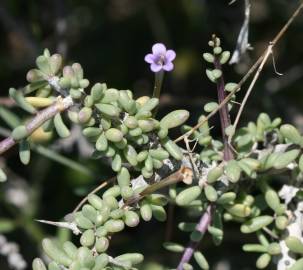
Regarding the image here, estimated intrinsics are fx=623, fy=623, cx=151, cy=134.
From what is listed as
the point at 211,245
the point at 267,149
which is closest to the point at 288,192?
the point at 267,149

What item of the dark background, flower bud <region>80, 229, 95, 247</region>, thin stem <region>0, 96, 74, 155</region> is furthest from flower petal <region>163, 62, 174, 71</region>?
the dark background

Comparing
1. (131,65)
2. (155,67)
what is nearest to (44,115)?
(155,67)

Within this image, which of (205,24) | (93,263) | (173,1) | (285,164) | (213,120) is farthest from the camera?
(173,1)

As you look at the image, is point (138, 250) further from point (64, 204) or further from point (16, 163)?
point (16, 163)

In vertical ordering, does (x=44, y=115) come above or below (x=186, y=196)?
above

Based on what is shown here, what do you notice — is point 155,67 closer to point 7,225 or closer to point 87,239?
point 87,239

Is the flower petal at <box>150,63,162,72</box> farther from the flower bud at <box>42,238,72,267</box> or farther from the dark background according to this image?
the dark background

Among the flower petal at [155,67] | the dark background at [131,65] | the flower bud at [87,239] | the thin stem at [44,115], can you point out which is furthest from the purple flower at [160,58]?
the dark background at [131,65]

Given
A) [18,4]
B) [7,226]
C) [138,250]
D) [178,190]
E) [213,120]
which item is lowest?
[138,250]
